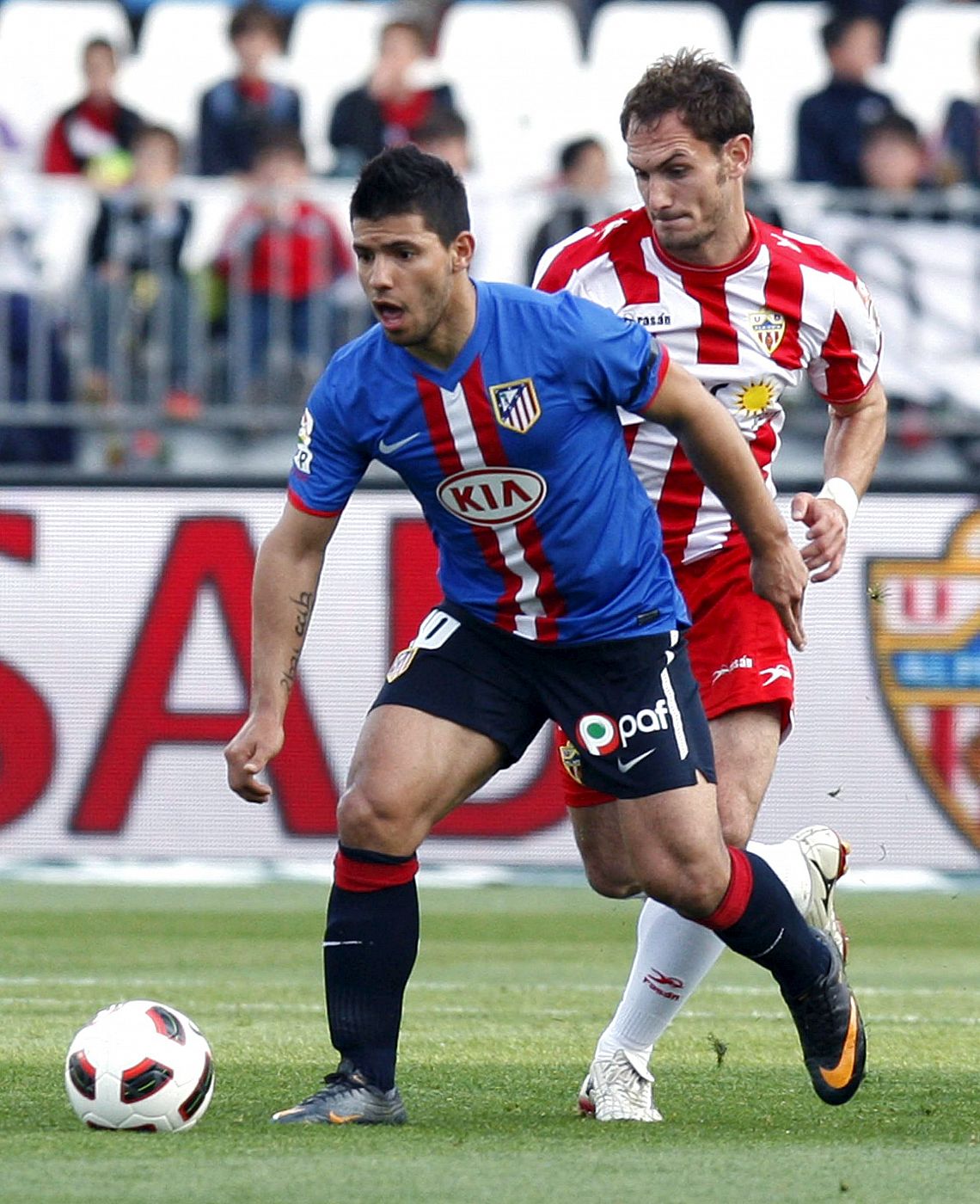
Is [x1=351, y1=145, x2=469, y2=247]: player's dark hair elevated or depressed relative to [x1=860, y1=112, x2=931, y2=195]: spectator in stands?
elevated

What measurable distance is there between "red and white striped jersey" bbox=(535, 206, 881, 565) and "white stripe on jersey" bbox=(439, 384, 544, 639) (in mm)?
712

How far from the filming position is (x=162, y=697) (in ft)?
38.4

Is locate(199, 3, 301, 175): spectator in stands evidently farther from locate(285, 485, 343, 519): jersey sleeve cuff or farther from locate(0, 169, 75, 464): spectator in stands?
locate(285, 485, 343, 519): jersey sleeve cuff

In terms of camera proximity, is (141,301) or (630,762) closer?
(630,762)

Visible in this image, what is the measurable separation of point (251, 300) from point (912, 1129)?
8.14 metres

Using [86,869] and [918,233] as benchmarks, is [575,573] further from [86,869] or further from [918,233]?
[918,233]

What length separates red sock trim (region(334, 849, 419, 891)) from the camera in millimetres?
5133

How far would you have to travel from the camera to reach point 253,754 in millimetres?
4980

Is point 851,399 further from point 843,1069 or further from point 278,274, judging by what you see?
point 278,274

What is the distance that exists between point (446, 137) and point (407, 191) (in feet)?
26.8

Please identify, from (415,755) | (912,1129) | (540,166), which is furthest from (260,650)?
(540,166)

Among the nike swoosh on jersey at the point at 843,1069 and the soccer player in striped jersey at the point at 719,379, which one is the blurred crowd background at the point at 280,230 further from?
the nike swoosh on jersey at the point at 843,1069

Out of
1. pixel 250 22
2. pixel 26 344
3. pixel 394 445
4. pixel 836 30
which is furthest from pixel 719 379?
pixel 836 30

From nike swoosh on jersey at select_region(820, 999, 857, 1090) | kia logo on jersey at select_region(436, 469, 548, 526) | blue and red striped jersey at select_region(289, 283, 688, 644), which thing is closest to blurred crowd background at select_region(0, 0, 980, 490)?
nike swoosh on jersey at select_region(820, 999, 857, 1090)
